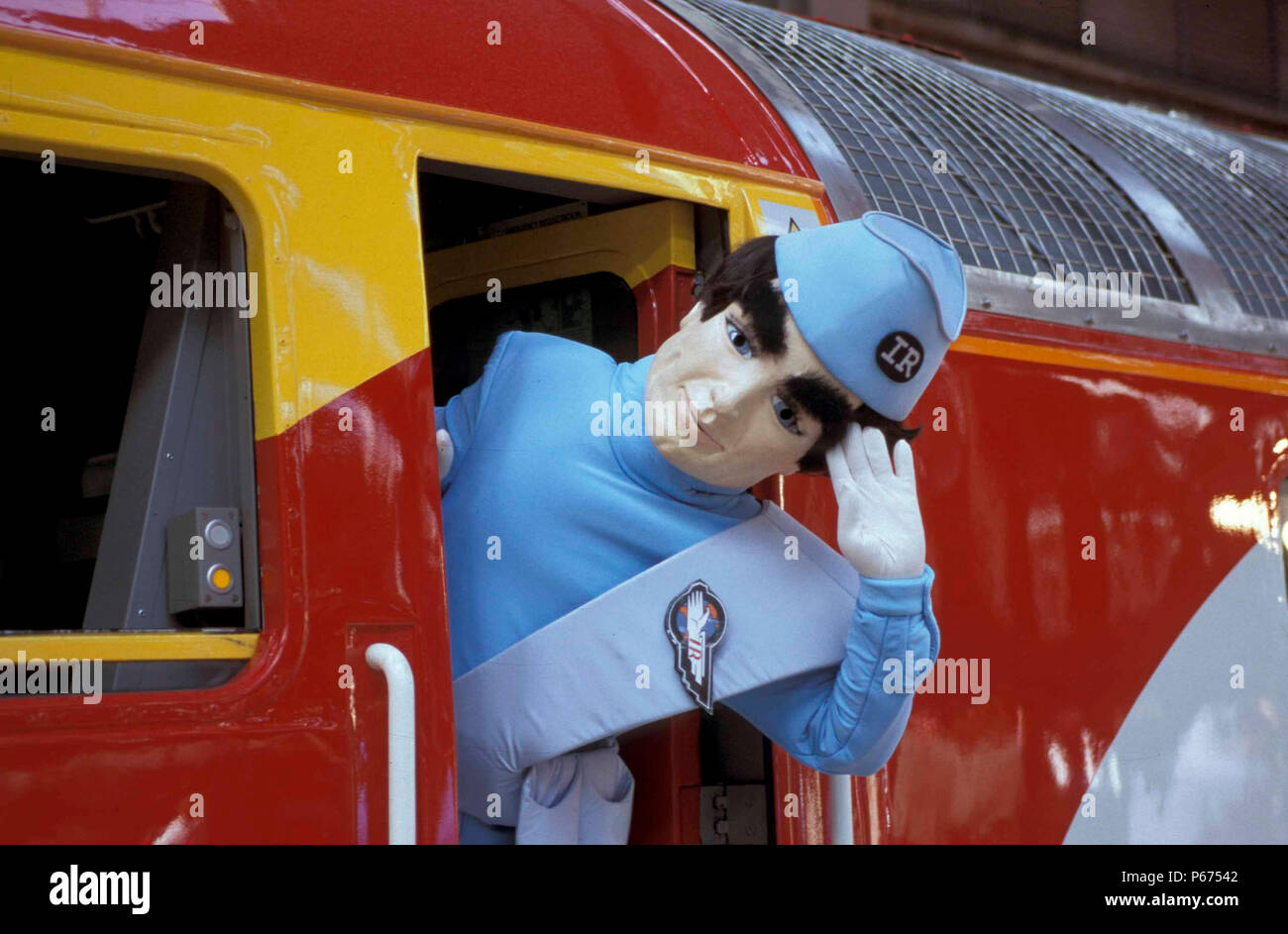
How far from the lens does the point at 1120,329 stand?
321cm

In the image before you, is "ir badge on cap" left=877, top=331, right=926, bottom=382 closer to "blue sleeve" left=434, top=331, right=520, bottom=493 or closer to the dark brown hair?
the dark brown hair

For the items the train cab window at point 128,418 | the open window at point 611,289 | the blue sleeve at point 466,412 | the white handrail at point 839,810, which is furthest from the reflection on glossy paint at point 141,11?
the white handrail at point 839,810

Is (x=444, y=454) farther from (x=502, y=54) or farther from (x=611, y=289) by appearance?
(x=502, y=54)

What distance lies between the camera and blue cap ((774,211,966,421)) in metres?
2.22

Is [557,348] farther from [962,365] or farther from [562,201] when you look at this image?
[962,365]

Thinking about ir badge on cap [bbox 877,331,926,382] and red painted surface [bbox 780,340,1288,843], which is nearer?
ir badge on cap [bbox 877,331,926,382]

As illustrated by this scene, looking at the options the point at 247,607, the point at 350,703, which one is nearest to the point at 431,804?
the point at 350,703

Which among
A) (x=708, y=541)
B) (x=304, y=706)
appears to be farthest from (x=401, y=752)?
(x=708, y=541)

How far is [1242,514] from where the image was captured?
338 cm

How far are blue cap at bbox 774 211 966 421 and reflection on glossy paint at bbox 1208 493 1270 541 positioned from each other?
130 centimetres

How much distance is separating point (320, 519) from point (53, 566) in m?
0.92

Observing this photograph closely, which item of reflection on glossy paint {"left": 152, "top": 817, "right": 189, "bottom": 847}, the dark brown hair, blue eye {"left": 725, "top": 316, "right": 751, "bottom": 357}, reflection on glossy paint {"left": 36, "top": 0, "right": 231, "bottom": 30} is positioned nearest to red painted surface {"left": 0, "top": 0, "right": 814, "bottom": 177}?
reflection on glossy paint {"left": 36, "top": 0, "right": 231, "bottom": 30}

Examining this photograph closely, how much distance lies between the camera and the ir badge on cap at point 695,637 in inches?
Result: 91.3

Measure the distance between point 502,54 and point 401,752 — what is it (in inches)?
43.1
